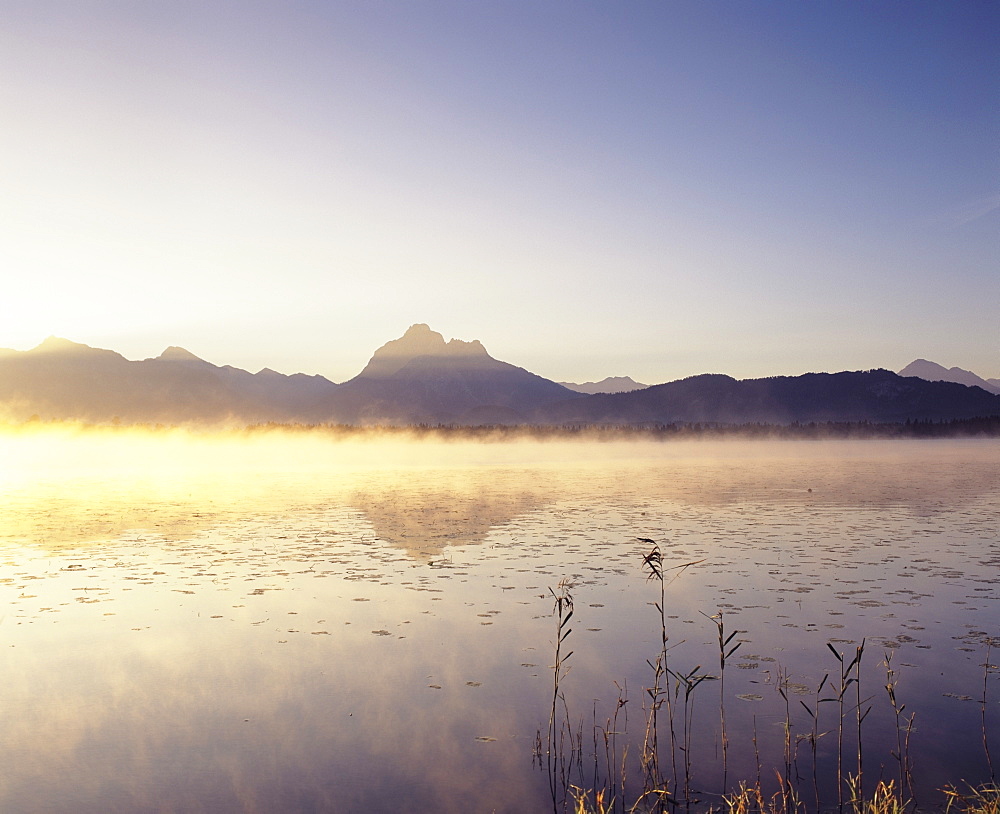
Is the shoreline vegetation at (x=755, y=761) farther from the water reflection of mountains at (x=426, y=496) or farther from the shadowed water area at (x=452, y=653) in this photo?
the water reflection of mountains at (x=426, y=496)

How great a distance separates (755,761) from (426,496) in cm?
3404

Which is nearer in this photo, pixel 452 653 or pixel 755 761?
pixel 755 761

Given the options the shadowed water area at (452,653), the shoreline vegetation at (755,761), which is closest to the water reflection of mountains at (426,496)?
the shadowed water area at (452,653)

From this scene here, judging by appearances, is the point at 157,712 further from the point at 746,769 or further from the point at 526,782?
the point at 746,769

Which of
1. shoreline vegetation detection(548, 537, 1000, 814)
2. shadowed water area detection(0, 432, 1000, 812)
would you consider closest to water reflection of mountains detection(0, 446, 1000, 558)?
shadowed water area detection(0, 432, 1000, 812)

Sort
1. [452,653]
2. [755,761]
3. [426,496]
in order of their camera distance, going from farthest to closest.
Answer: [426,496] → [452,653] → [755,761]

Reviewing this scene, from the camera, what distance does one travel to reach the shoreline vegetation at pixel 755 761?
8242 mm

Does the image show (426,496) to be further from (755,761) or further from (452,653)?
(755,761)

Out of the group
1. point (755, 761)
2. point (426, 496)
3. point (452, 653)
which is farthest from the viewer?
point (426, 496)

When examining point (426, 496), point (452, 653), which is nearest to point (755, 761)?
point (452, 653)

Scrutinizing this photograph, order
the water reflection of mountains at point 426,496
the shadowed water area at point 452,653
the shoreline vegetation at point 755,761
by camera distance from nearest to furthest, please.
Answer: the shoreline vegetation at point 755,761 → the shadowed water area at point 452,653 → the water reflection of mountains at point 426,496

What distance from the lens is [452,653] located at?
14078 millimetres

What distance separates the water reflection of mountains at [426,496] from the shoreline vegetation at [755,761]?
46.2ft

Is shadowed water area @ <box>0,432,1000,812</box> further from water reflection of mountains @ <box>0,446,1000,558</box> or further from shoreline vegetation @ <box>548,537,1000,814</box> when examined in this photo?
water reflection of mountains @ <box>0,446,1000,558</box>
